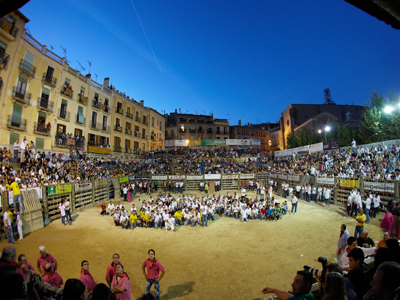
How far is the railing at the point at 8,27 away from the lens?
17500 millimetres

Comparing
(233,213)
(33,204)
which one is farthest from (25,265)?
(233,213)

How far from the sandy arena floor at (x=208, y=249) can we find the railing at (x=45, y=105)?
14.3m

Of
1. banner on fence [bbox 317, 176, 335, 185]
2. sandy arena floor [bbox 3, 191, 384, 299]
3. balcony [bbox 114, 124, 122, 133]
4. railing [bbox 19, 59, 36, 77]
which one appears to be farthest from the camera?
balcony [bbox 114, 124, 122, 133]

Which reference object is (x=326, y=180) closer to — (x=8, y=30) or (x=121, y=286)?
(x=121, y=286)

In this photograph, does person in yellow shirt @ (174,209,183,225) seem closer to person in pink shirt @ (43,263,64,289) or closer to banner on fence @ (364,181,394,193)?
person in pink shirt @ (43,263,64,289)

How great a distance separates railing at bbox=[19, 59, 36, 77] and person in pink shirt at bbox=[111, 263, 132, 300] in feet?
79.0

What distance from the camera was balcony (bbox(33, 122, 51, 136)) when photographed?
2042 centimetres

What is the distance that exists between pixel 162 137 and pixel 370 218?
4110 cm

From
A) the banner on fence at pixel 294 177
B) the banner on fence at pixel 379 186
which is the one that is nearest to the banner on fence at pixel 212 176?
the banner on fence at pixel 294 177

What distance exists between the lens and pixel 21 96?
19.2 meters

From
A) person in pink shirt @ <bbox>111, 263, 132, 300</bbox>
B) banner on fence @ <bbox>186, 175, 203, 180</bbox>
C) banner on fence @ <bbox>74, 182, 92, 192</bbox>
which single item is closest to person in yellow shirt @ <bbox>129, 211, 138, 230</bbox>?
banner on fence @ <bbox>74, 182, 92, 192</bbox>

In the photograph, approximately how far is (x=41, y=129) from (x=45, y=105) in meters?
2.87

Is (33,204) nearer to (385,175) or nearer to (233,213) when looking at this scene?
(233,213)

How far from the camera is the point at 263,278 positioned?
719 cm
